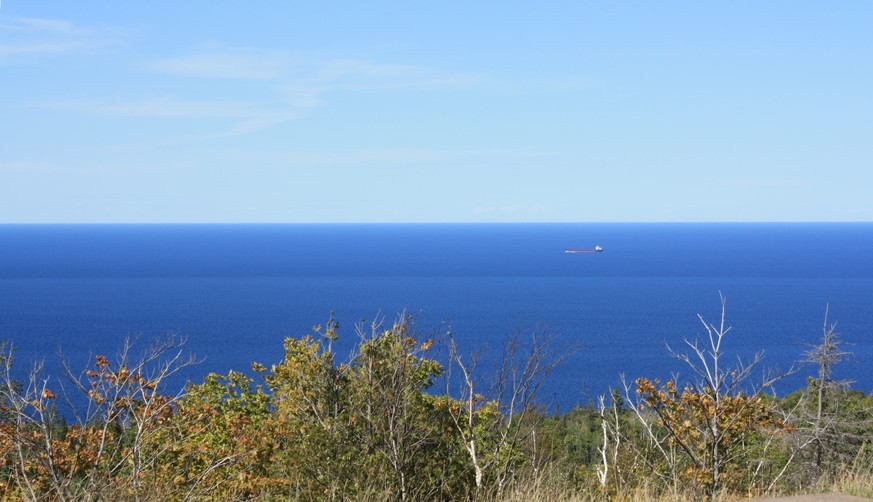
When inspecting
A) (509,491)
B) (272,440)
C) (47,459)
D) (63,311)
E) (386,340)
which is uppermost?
(386,340)

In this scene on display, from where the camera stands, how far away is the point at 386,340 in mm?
10766

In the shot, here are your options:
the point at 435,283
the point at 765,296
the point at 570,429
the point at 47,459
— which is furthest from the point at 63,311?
the point at 47,459

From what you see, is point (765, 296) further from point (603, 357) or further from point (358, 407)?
point (358, 407)

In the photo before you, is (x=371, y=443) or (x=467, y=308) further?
(x=467, y=308)

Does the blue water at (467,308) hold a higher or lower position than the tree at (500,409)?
lower

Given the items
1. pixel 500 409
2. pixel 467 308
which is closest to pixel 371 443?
pixel 500 409

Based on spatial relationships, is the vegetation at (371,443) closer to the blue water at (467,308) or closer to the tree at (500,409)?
the tree at (500,409)

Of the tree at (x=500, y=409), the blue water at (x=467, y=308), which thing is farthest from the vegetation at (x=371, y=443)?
the blue water at (x=467, y=308)

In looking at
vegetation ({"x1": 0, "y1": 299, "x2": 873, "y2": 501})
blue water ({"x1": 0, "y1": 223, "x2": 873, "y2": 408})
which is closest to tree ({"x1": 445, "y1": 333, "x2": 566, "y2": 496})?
vegetation ({"x1": 0, "y1": 299, "x2": 873, "y2": 501})

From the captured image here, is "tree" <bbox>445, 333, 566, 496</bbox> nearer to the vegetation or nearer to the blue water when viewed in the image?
the vegetation

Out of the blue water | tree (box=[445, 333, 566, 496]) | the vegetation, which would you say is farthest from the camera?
the blue water

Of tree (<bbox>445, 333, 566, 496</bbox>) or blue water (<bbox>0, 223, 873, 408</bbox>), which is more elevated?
tree (<bbox>445, 333, 566, 496</bbox>)

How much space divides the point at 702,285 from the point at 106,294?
338 feet

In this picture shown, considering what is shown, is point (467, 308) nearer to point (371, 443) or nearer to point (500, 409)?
point (500, 409)
